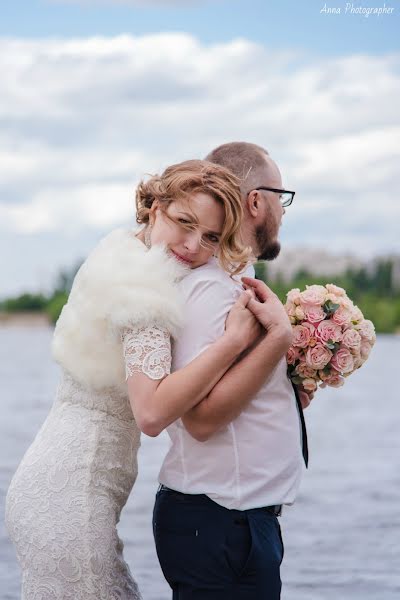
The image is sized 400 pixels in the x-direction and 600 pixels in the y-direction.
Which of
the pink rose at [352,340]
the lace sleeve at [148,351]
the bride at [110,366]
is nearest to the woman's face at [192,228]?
the bride at [110,366]

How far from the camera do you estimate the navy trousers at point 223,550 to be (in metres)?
2.79

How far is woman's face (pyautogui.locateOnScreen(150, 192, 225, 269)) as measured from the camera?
2.82 metres

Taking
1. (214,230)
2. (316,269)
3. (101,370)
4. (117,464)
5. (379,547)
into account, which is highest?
(214,230)

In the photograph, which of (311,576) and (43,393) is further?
(43,393)

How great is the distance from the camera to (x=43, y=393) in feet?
78.6

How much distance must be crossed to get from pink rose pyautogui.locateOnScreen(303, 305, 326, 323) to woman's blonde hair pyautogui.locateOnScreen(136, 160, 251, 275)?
0.37 metres

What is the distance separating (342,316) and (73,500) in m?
0.99

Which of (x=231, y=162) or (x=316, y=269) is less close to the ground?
(x=231, y=162)

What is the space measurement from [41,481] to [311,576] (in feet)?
13.7

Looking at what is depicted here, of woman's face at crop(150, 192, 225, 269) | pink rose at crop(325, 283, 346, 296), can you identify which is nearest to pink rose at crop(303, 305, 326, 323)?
pink rose at crop(325, 283, 346, 296)

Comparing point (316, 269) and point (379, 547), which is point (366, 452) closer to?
point (379, 547)

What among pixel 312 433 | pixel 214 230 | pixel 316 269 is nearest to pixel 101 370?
pixel 214 230

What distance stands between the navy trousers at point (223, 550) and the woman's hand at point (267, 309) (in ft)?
1.63

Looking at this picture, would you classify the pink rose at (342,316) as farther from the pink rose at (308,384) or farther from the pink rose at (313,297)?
the pink rose at (308,384)
